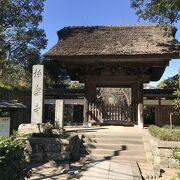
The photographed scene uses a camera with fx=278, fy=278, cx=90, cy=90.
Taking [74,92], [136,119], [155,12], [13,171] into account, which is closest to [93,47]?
[155,12]

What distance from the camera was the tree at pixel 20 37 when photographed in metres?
19.7

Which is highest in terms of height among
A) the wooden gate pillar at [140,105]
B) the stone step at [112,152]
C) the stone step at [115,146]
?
the wooden gate pillar at [140,105]

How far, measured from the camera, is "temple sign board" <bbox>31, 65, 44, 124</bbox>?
10.3 m

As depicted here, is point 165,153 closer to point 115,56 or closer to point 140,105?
point 115,56

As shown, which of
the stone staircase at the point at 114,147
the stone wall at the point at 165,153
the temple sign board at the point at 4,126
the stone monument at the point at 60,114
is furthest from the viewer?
the stone monument at the point at 60,114

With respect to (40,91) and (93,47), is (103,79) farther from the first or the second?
(40,91)

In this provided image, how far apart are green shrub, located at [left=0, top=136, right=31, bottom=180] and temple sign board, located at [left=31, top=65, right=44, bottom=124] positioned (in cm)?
470

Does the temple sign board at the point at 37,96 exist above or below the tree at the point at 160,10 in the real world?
below

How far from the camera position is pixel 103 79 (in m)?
16.2

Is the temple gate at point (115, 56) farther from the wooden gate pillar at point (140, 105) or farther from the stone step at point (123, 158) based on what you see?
the stone step at point (123, 158)

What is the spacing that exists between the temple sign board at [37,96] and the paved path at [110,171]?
2951 millimetres

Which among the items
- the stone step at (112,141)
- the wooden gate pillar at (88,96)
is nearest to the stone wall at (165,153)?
the stone step at (112,141)

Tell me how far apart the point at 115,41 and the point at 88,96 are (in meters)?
3.49

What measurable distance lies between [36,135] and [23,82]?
57.0 ft
